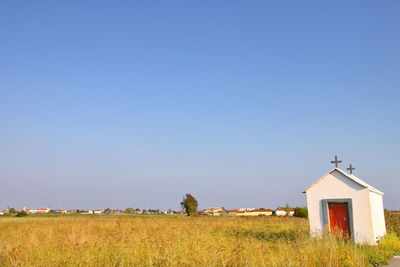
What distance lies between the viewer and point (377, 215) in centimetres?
1502

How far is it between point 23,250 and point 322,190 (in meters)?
12.9

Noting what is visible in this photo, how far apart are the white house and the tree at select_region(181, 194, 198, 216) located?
225 ft

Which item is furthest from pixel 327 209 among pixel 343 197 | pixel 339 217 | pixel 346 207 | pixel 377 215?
pixel 377 215

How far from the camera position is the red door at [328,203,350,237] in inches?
586

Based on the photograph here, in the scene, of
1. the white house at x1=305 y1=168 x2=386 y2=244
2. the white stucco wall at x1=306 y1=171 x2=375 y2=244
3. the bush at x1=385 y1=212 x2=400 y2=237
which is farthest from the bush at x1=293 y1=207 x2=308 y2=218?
the white stucco wall at x1=306 y1=171 x2=375 y2=244

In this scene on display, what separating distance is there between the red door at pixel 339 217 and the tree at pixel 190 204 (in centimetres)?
6891

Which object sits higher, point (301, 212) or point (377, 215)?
point (377, 215)

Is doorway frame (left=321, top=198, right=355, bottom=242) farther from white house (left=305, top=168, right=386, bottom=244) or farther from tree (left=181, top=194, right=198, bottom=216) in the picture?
tree (left=181, top=194, right=198, bottom=216)

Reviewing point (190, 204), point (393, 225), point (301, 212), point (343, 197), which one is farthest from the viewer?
point (190, 204)

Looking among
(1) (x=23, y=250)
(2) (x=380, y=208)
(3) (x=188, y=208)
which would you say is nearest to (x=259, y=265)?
(1) (x=23, y=250)

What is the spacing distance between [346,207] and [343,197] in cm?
51

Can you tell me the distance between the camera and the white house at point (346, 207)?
1420 centimetres

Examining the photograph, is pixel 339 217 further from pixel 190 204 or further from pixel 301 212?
pixel 190 204

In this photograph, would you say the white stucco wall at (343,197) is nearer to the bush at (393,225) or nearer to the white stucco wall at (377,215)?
the white stucco wall at (377,215)
